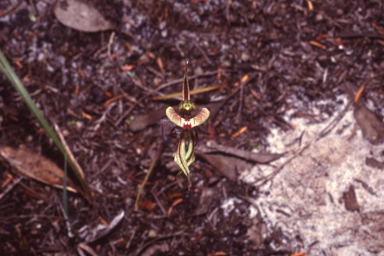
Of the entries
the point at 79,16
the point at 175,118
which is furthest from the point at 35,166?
the point at 175,118

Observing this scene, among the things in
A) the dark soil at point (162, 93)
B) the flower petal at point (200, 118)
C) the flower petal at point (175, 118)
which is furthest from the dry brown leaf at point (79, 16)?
the flower petal at point (200, 118)

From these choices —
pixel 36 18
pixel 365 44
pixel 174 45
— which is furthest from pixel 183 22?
pixel 365 44

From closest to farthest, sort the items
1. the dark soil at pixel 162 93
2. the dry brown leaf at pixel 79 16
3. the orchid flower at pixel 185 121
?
the orchid flower at pixel 185 121
the dark soil at pixel 162 93
the dry brown leaf at pixel 79 16

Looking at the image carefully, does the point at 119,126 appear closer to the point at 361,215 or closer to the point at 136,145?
the point at 136,145

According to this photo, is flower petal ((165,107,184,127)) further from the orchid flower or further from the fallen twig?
the fallen twig

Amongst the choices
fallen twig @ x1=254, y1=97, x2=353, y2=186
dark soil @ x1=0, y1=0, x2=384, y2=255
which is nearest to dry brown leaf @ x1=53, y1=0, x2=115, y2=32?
dark soil @ x1=0, y1=0, x2=384, y2=255

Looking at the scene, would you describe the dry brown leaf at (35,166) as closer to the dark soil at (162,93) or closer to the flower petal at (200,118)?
the dark soil at (162,93)

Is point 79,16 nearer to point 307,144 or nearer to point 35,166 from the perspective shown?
point 35,166
